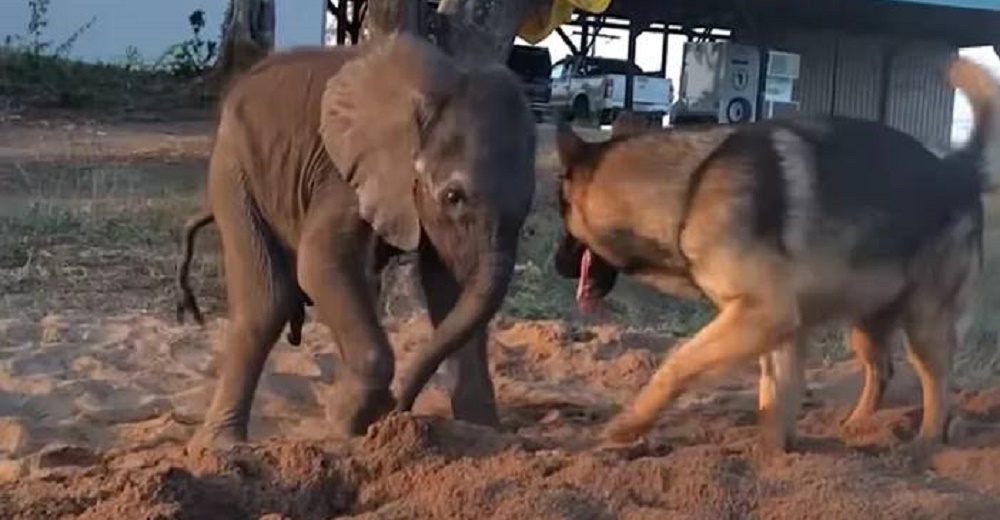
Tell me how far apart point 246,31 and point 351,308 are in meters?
16.1

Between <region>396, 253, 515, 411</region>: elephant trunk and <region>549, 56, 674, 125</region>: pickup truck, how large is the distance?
28.8 meters

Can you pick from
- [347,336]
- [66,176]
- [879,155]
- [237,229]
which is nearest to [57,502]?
[347,336]

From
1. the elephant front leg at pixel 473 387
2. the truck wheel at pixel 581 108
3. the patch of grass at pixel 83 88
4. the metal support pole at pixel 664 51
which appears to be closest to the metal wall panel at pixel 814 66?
the metal support pole at pixel 664 51

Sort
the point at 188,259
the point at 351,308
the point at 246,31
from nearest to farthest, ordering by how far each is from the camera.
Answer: the point at 351,308 → the point at 188,259 → the point at 246,31

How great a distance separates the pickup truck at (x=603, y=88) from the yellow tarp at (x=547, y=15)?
2270 cm

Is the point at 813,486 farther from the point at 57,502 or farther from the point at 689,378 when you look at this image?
the point at 57,502

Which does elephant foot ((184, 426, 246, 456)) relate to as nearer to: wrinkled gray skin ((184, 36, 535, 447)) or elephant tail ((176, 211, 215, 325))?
wrinkled gray skin ((184, 36, 535, 447))

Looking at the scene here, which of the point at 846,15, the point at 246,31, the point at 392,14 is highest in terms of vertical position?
the point at 392,14

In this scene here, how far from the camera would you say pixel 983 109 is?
684 centimetres

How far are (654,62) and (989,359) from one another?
33582 millimetres

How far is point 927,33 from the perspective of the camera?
132 ft

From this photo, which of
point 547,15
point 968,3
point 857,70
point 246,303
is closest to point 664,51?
point 857,70

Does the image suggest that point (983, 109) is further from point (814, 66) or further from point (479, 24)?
point (814, 66)

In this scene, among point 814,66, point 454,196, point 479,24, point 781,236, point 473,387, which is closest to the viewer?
point 454,196
